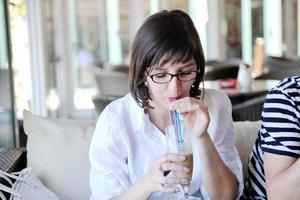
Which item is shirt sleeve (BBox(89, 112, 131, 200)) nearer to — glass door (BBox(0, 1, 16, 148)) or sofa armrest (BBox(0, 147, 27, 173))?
sofa armrest (BBox(0, 147, 27, 173))

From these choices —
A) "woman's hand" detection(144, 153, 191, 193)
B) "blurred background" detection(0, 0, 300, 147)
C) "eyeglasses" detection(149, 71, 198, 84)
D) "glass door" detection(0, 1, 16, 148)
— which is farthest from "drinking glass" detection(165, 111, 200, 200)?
"blurred background" detection(0, 0, 300, 147)

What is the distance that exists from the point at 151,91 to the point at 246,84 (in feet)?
7.94

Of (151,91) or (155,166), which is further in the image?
(151,91)

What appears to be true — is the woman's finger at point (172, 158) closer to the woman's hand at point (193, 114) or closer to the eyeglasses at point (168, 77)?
the woman's hand at point (193, 114)

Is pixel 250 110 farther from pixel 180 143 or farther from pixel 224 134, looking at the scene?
pixel 180 143

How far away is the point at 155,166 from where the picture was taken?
1.29m

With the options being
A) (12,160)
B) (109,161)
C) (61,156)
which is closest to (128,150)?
(109,161)

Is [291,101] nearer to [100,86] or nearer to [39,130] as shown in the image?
[39,130]

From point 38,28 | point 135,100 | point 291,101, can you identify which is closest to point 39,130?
point 135,100

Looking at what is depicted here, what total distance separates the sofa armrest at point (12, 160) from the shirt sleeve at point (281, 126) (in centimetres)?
88

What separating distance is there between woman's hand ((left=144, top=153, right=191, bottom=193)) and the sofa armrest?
23.9 inches

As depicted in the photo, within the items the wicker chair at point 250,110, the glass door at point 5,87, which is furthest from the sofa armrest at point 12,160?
the wicker chair at point 250,110

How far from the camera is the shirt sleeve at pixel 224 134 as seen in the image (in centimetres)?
158

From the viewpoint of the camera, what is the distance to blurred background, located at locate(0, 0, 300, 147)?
5.29 metres
